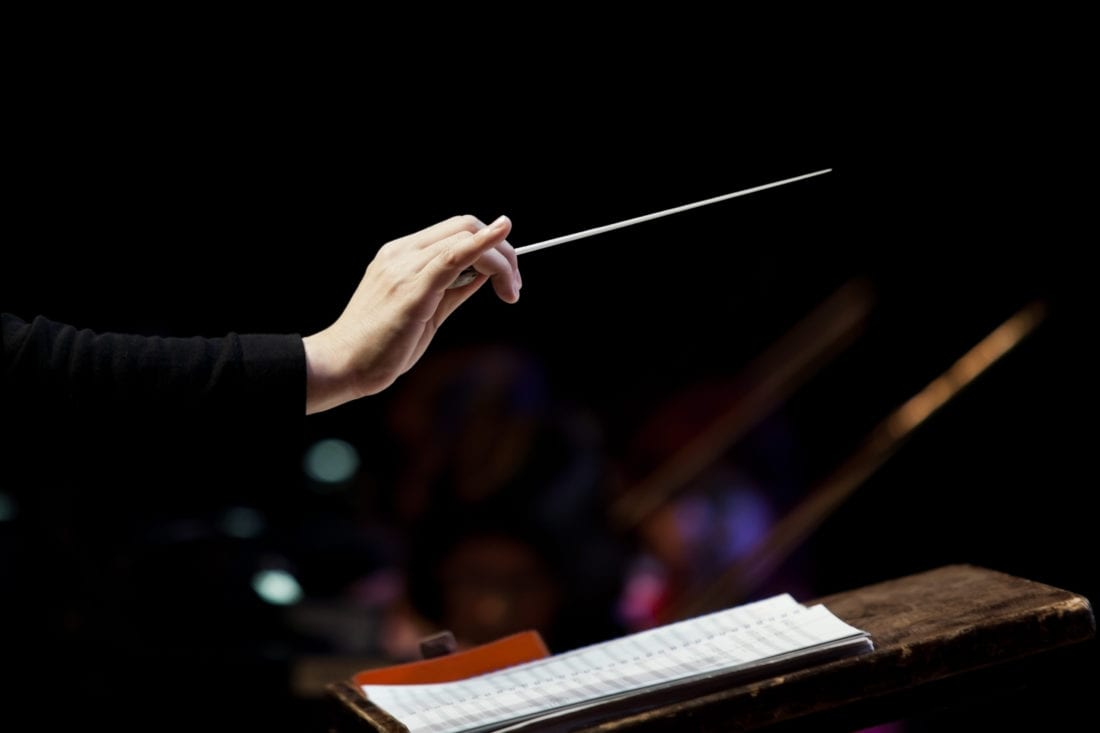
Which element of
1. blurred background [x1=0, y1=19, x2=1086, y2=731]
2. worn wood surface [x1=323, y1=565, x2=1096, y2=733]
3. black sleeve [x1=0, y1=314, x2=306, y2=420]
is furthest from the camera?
blurred background [x1=0, y1=19, x2=1086, y2=731]

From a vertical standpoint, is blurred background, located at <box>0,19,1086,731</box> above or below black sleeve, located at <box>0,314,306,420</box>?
above

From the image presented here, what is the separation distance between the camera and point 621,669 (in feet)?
4.51

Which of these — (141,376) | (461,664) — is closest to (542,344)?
(461,664)

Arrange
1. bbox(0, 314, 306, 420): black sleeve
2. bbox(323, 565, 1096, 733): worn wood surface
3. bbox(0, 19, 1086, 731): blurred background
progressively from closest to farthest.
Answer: bbox(323, 565, 1096, 733): worn wood surface < bbox(0, 314, 306, 420): black sleeve < bbox(0, 19, 1086, 731): blurred background

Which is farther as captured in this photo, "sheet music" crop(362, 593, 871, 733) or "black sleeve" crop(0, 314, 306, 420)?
"black sleeve" crop(0, 314, 306, 420)

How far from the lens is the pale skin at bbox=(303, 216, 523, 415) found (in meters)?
1.39

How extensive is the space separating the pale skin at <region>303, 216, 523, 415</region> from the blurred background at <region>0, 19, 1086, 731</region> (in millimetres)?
1668

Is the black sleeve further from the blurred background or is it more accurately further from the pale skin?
the blurred background

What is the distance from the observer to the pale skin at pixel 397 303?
139cm

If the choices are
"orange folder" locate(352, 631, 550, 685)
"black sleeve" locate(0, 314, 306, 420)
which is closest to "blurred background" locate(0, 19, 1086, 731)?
"black sleeve" locate(0, 314, 306, 420)

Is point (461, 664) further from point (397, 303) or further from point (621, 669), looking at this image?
point (397, 303)

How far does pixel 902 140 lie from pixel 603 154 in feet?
3.29

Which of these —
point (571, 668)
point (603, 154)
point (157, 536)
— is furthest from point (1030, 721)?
point (157, 536)

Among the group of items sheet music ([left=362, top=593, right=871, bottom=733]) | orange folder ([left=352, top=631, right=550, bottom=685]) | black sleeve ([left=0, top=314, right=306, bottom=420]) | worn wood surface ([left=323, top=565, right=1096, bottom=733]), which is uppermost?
black sleeve ([left=0, top=314, right=306, bottom=420])
